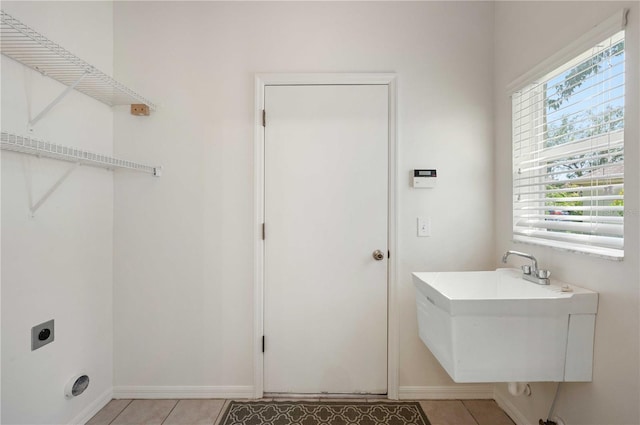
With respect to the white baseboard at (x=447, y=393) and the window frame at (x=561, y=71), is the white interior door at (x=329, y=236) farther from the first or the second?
the window frame at (x=561, y=71)

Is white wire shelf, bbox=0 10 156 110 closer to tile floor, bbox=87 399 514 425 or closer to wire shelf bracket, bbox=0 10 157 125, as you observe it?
wire shelf bracket, bbox=0 10 157 125

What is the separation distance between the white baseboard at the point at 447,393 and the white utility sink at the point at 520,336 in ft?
2.57

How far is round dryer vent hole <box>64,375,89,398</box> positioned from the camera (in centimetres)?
152

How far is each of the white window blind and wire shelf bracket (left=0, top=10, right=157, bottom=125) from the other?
2.22 metres

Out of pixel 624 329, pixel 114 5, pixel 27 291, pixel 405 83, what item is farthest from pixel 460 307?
pixel 114 5

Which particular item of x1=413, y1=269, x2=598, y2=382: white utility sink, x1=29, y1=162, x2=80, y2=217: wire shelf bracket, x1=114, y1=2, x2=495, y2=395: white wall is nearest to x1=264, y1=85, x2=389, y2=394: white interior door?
x1=114, y1=2, x2=495, y2=395: white wall

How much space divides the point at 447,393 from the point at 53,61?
9.25 feet

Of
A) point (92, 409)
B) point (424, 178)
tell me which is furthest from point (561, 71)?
point (92, 409)

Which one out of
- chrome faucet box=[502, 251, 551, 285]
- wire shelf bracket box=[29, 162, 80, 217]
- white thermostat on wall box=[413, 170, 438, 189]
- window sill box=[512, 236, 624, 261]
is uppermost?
white thermostat on wall box=[413, 170, 438, 189]

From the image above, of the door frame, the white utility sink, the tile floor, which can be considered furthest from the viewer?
the door frame

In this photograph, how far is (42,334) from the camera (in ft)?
4.54

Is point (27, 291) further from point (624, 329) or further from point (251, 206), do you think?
point (624, 329)

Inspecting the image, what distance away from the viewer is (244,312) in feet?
6.05

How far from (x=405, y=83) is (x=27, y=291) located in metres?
2.31
